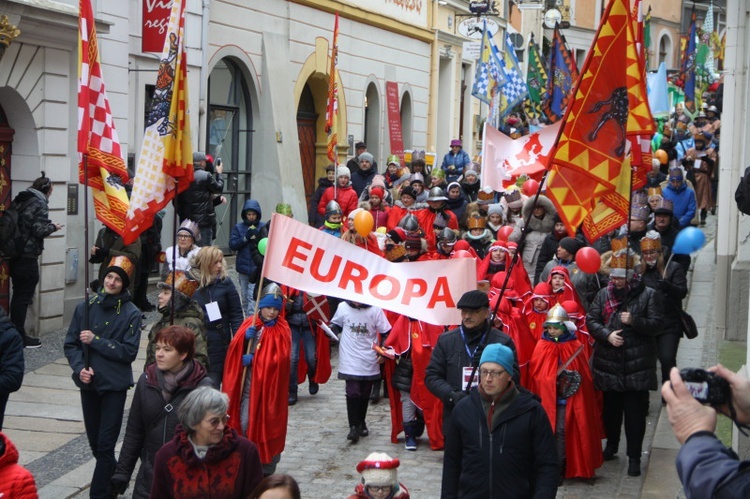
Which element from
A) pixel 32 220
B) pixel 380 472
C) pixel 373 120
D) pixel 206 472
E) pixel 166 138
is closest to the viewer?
pixel 206 472

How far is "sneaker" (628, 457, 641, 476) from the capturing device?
31.9 ft

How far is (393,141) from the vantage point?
29.4 metres

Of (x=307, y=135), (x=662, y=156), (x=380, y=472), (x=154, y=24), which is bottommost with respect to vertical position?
(x=380, y=472)

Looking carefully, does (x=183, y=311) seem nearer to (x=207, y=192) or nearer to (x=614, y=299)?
(x=614, y=299)

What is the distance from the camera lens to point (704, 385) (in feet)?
11.4

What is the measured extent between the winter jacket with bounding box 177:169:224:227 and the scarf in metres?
9.17

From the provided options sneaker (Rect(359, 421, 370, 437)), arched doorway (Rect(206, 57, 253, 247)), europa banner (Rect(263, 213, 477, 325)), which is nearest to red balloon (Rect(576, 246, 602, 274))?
europa banner (Rect(263, 213, 477, 325))

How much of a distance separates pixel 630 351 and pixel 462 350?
1.82m

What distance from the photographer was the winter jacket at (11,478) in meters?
5.24

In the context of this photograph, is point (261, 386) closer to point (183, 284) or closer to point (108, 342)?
point (183, 284)

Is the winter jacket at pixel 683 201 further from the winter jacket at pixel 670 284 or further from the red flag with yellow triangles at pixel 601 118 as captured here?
the red flag with yellow triangles at pixel 601 118

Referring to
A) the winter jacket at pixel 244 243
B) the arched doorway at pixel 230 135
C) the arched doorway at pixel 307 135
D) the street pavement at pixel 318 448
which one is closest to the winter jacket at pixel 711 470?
the street pavement at pixel 318 448

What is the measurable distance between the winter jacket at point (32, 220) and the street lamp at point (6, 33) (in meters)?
1.60

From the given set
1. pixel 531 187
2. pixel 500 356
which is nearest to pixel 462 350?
pixel 500 356
